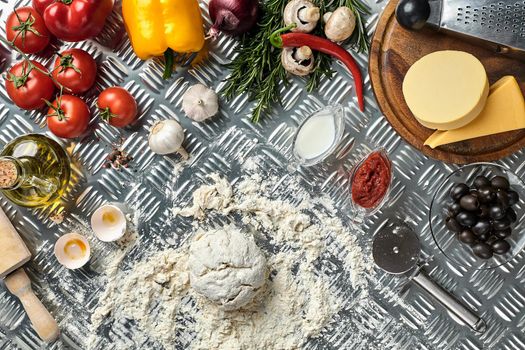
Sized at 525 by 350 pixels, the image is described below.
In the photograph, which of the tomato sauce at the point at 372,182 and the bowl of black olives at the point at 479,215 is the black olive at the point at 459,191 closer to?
the bowl of black olives at the point at 479,215

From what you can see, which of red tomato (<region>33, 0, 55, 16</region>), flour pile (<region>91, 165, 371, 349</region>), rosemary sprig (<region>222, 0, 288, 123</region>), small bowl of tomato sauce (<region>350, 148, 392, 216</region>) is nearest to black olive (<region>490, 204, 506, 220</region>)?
small bowl of tomato sauce (<region>350, 148, 392, 216</region>)

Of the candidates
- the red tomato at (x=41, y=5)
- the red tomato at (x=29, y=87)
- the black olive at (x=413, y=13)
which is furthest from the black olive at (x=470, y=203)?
the red tomato at (x=41, y=5)

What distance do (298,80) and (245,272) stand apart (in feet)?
2.21

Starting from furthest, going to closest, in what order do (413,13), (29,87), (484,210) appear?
1. (29,87)
2. (484,210)
3. (413,13)

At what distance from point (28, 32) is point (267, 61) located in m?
→ 0.81

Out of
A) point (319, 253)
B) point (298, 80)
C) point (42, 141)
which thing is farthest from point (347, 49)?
point (42, 141)

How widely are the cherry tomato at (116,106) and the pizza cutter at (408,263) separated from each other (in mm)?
943

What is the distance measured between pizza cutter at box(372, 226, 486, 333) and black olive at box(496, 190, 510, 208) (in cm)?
31

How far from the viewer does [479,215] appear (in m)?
1.92

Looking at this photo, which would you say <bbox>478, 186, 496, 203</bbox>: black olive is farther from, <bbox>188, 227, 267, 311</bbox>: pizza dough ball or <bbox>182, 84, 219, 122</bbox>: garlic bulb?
<bbox>182, 84, 219, 122</bbox>: garlic bulb

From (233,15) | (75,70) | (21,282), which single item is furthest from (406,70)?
(21,282)

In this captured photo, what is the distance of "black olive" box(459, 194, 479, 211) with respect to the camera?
6.21ft

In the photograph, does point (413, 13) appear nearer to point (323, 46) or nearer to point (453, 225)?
point (323, 46)

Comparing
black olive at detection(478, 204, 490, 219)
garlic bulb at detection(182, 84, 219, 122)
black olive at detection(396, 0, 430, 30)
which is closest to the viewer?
black olive at detection(396, 0, 430, 30)
